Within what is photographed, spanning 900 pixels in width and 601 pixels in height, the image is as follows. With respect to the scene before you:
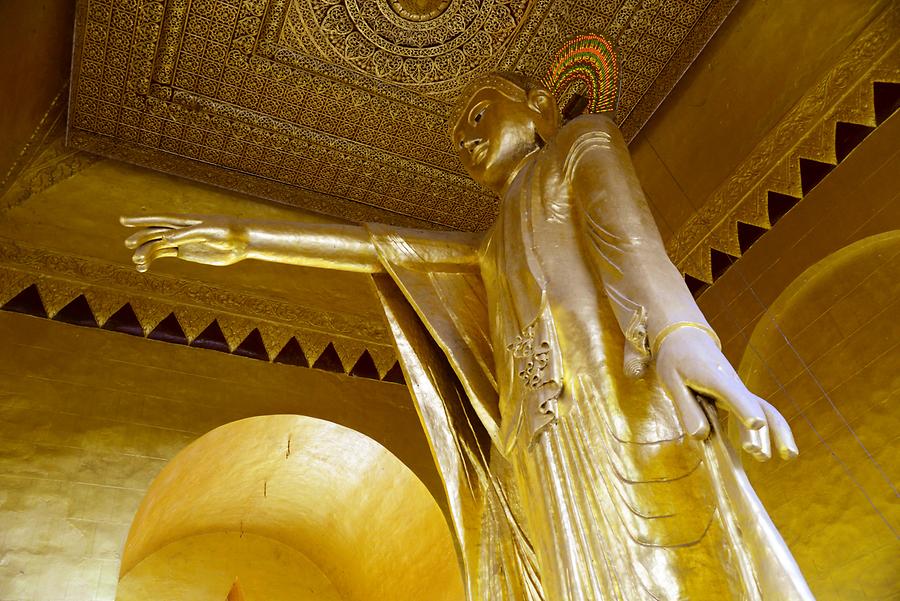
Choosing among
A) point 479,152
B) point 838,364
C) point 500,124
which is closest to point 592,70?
point 500,124

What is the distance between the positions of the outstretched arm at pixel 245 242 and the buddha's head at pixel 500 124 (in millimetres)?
516

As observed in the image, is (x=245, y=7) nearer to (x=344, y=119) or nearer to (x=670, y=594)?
(x=344, y=119)

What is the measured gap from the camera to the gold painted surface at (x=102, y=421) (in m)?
3.71

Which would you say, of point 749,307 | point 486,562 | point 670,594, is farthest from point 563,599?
point 749,307

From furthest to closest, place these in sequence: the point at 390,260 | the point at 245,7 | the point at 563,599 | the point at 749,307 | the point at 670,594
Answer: the point at 245,7, the point at 749,307, the point at 390,260, the point at 563,599, the point at 670,594

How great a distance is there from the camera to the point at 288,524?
553 cm

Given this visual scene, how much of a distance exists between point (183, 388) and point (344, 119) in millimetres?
1806

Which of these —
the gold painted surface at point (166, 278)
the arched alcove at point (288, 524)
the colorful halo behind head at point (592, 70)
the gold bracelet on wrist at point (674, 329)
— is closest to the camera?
the gold bracelet on wrist at point (674, 329)

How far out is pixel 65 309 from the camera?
4.35 m

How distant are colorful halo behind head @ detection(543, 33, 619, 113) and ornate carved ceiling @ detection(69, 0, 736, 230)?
4.63 feet

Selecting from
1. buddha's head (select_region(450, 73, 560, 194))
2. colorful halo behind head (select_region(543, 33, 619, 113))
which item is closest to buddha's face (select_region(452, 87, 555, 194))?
buddha's head (select_region(450, 73, 560, 194))

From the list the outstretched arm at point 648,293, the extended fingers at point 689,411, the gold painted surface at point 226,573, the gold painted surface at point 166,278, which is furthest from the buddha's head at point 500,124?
the gold painted surface at point 226,573

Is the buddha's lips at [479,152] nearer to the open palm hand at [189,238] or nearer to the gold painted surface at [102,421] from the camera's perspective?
the open palm hand at [189,238]

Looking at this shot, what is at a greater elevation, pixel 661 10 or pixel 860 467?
pixel 661 10
